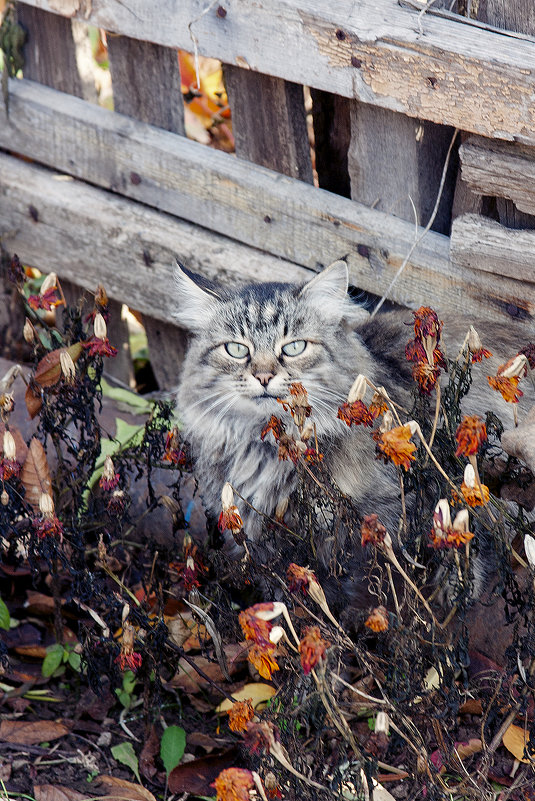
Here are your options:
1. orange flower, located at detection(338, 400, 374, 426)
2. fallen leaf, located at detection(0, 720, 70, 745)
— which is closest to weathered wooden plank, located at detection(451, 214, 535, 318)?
orange flower, located at detection(338, 400, 374, 426)

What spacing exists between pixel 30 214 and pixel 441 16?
2113mm

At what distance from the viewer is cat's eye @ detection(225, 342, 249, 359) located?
2.91 metres

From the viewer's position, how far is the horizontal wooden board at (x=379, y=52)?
2764mm

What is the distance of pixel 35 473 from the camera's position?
270 centimetres

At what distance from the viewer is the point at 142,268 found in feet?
12.8

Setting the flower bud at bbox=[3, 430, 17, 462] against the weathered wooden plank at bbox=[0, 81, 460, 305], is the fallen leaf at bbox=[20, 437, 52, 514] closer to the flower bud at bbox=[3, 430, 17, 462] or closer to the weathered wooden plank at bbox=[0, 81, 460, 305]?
the flower bud at bbox=[3, 430, 17, 462]

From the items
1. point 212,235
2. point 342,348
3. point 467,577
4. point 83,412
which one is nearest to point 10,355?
point 212,235

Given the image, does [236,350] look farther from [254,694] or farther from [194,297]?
[254,694]

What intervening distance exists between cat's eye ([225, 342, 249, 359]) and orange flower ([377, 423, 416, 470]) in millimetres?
1000

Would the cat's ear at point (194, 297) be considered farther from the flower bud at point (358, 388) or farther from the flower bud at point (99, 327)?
the flower bud at point (358, 388)

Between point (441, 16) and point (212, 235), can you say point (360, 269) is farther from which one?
point (441, 16)

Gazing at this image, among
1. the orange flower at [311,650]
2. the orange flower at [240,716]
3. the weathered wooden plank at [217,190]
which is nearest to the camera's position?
the orange flower at [311,650]

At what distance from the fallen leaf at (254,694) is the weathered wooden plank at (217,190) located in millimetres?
1507

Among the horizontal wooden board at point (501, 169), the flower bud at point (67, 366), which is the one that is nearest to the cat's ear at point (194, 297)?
the flower bud at point (67, 366)
